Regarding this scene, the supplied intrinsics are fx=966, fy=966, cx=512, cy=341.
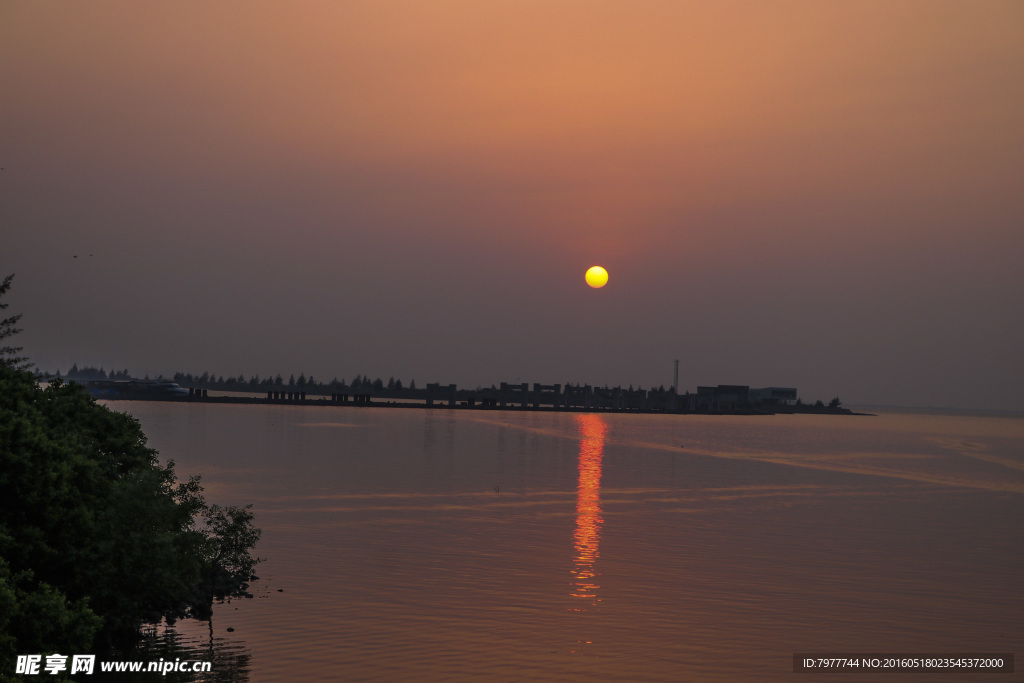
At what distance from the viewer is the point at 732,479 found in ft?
328

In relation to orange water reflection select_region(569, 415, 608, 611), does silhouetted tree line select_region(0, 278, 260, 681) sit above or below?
above

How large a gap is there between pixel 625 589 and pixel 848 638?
9711mm

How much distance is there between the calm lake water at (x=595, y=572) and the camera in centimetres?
3045

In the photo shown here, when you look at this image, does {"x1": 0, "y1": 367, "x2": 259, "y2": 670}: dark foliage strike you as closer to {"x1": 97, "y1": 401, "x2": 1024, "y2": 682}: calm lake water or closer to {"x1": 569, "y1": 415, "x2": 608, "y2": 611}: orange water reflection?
{"x1": 97, "y1": 401, "x2": 1024, "y2": 682}: calm lake water

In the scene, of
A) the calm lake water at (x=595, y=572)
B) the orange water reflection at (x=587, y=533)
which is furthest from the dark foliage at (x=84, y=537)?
the orange water reflection at (x=587, y=533)

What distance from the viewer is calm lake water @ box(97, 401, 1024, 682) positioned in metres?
30.5

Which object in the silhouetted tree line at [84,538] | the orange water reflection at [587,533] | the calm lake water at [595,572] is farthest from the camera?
the orange water reflection at [587,533]

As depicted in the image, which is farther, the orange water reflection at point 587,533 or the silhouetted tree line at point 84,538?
the orange water reflection at point 587,533

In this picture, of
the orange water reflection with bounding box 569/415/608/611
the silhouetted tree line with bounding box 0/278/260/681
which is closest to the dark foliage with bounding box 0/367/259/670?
the silhouetted tree line with bounding box 0/278/260/681

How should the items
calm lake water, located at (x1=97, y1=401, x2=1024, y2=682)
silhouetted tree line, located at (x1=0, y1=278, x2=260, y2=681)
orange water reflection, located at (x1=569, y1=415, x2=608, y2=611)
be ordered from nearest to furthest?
1. silhouetted tree line, located at (x1=0, y1=278, x2=260, y2=681)
2. calm lake water, located at (x1=97, y1=401, x2=1024, y2=682)
3. orange water reflection, located at (x1=569, y1=415, x2=608, y2=611)

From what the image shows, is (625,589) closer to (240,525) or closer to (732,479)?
(240,525)

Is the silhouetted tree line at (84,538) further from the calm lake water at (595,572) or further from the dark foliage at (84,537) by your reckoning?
the calm lake water at (595,572)

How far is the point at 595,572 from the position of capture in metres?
44.7

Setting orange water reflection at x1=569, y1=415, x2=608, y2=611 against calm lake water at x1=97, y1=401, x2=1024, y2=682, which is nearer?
calm lake water at x1=97, y1=401, x2=1024, y2=682
